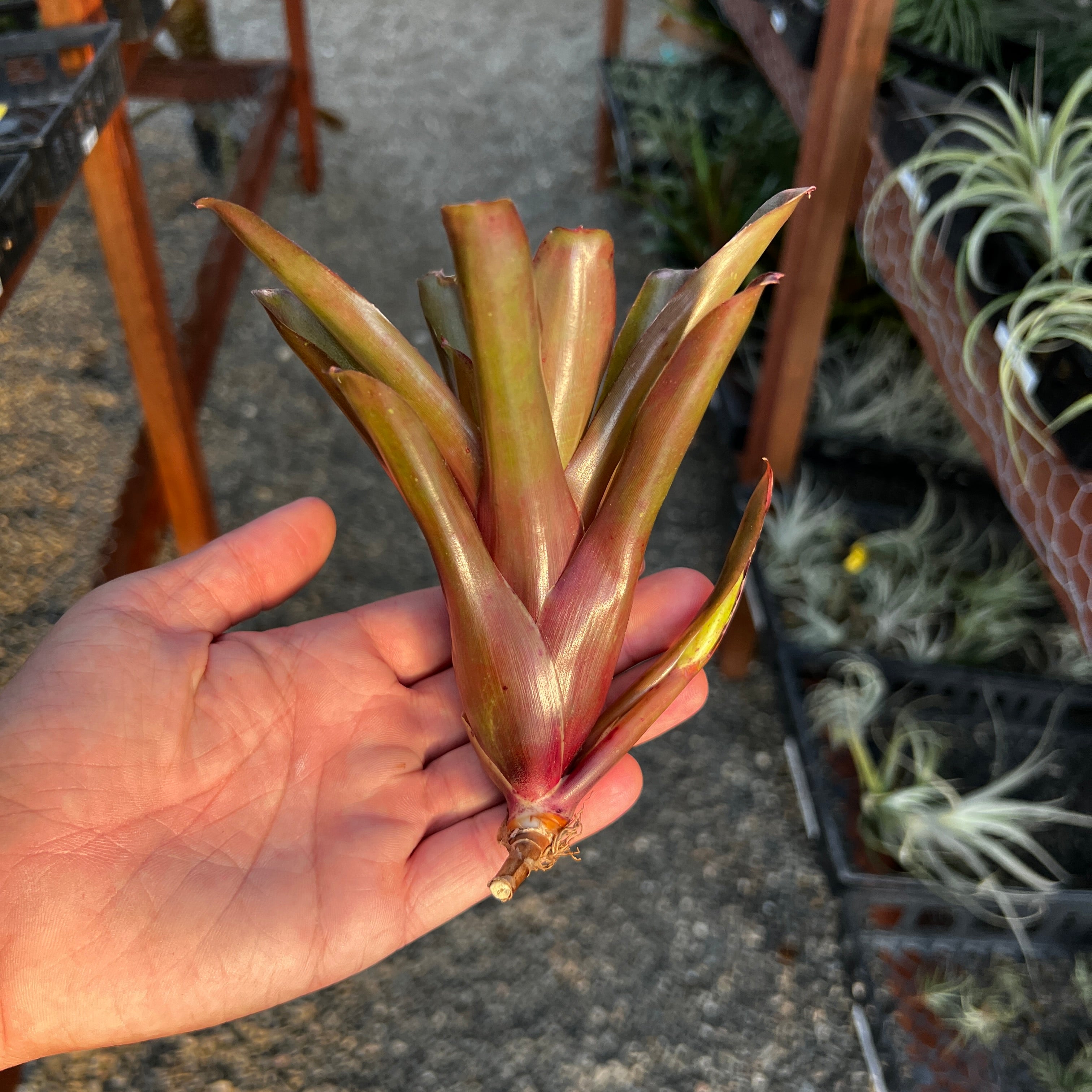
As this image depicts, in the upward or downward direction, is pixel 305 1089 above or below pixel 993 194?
below

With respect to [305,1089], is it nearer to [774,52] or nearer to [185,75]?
[774,52]

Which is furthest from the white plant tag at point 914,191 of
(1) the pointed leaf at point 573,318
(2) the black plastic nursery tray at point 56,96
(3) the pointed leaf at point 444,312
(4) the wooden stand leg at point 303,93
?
(4) the wooden stand leg at point 303,93

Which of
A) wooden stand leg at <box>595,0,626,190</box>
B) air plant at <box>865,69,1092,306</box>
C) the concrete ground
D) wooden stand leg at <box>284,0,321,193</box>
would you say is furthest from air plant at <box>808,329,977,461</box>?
wooden stand leg at <box>284,0,321,193</box>

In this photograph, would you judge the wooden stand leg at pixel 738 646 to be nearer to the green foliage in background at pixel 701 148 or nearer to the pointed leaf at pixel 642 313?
the pointed leaf at pixel 642 313

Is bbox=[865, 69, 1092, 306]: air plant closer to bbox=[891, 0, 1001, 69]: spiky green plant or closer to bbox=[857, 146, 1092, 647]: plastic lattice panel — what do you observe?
bbox=[857, 146, 1092, 647]: plastic lattice panel

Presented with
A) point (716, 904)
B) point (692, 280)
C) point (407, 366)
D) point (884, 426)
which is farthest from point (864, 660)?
point (407, 366)

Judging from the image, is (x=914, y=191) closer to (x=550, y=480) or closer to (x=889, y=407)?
(x=550, y=480)
